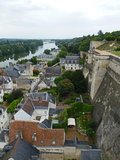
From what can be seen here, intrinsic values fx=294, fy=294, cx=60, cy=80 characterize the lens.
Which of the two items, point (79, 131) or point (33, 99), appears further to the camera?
point (33, 99)

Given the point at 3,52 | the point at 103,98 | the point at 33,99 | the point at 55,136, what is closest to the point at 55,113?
the point at 33,99

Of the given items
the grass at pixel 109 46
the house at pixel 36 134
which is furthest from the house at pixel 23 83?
the house at pixel 36 134

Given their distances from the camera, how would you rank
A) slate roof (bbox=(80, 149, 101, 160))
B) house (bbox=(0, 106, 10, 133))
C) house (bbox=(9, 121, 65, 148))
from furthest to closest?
house (bbox=(0, 106, 10, 133))
house (bbox=(9, 121, 65, 148))
slate roof (bbox=(80, 149, 101, 160))

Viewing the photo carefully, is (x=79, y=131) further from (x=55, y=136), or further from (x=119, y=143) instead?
(x=119, y=143)

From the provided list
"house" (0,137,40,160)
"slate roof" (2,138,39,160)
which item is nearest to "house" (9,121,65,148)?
"house" (0,137,40,160)

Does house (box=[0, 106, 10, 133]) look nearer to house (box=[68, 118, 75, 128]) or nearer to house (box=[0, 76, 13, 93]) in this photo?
house (box=[68, 118, 75, 128])

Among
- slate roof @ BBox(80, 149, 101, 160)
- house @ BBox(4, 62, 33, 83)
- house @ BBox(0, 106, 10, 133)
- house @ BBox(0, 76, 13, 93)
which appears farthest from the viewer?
house @ BBox(4, 62, 33, 83)

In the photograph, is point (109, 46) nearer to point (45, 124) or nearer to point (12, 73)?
point (12, 73)

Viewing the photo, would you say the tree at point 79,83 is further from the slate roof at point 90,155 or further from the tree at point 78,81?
the slate roof at point 90,155
